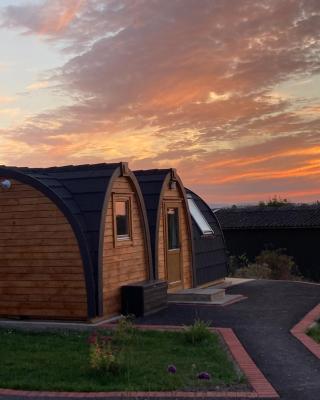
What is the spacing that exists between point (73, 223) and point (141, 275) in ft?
9.60

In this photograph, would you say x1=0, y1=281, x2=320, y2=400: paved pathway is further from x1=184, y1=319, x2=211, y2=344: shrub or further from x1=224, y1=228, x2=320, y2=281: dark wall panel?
x1=224, y1=228, x2=320, y2=281: dark wall panel

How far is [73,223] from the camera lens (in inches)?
498

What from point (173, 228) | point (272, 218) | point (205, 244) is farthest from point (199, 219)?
point (272, 218)

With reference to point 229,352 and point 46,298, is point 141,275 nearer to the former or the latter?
point 46,298

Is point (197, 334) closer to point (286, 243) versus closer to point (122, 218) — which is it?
point (122, 218)

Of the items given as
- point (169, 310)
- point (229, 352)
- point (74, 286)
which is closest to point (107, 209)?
point (74, 286)

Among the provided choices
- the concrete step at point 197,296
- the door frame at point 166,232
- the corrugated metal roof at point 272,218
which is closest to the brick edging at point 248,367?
the concrete step at point 197,296

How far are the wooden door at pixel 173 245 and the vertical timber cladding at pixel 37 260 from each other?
166 inches

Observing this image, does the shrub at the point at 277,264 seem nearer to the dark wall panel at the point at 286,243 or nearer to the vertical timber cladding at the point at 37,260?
the dark wall panel at the point at 286,243

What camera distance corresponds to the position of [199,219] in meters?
19.5

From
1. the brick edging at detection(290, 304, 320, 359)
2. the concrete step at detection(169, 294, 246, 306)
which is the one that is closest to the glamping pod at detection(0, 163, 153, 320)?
the concrete step at detection(169, 294, 246, 306)

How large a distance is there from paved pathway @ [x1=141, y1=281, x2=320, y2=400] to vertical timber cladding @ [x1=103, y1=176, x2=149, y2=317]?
0.94 m

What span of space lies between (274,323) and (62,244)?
4.42 m

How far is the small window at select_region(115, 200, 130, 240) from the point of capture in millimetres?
14078
